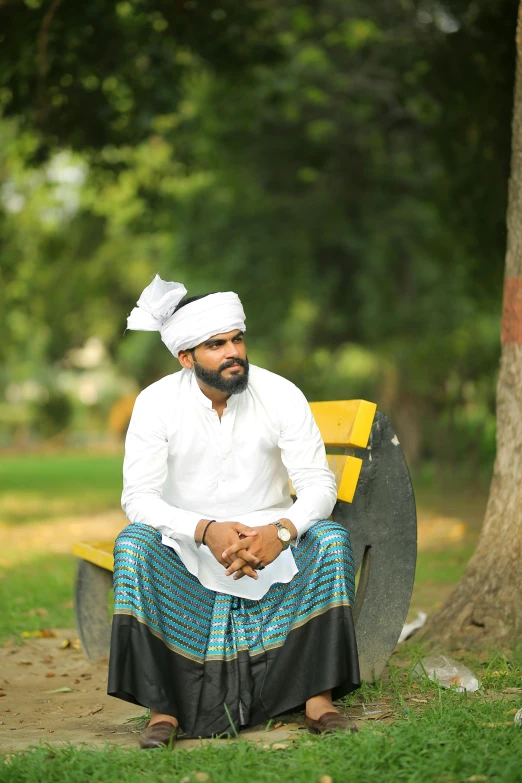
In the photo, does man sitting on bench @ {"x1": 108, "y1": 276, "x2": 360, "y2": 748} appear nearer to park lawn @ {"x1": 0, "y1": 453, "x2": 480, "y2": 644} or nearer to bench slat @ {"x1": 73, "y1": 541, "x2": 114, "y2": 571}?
bench slat @ {"x1": 73, "y1": 541, "x2": 114, "y2": 571}

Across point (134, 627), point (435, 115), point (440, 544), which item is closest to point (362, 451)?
point (134, 627)

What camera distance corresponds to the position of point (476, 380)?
46.2ft

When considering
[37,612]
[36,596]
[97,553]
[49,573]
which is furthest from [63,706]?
[49,573]

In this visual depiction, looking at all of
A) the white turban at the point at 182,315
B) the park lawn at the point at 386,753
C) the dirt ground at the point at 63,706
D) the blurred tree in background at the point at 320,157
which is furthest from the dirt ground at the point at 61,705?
the blurred tree in background at the point at 320,157

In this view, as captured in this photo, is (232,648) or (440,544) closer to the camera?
(232,648)

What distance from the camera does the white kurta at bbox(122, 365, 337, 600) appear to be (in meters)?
4.32

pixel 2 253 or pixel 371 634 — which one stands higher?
pixel 2 253

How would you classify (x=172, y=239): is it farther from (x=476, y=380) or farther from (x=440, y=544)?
(x=440, y=544)

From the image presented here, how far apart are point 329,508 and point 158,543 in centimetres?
74

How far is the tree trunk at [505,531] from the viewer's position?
17.4 feet

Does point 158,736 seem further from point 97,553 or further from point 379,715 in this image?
point 97,553

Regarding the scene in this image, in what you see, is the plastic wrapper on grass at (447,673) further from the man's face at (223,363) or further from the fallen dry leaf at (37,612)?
the fallen dry leaf at (37,612)

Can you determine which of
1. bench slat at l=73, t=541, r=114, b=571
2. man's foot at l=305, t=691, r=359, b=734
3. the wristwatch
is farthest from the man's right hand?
bench slat at l=73, t=541, r=114, b=571

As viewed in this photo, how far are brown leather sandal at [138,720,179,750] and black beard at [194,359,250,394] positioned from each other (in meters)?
1.41
